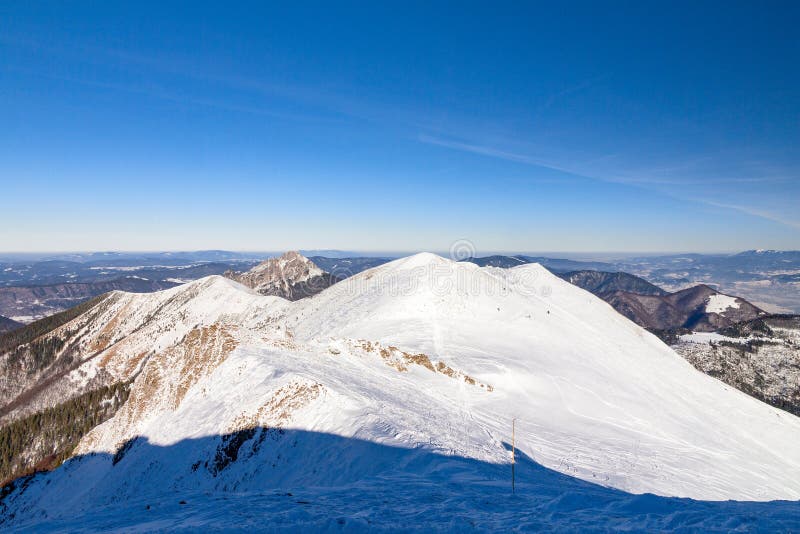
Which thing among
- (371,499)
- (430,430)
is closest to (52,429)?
(430,430)

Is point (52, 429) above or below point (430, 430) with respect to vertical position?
below

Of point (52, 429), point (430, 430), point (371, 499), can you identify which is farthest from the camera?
point (52, 429)

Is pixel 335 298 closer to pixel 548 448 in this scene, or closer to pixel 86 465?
pixel 86 465

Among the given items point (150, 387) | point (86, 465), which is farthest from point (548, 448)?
point (86, 465)

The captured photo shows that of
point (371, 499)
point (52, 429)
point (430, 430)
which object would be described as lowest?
point (52, 429)

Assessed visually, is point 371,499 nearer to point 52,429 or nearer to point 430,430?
point 430,430

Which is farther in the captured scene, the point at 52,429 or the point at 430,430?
the point at 52,429

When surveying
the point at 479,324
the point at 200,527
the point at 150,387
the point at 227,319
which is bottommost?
the point at 227,319

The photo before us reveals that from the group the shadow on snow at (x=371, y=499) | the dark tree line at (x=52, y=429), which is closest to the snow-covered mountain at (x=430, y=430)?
the shadow on snow at (x=371, y=499)

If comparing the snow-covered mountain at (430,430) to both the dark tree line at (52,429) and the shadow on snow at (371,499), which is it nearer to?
the shadow on snow at (371,499)
